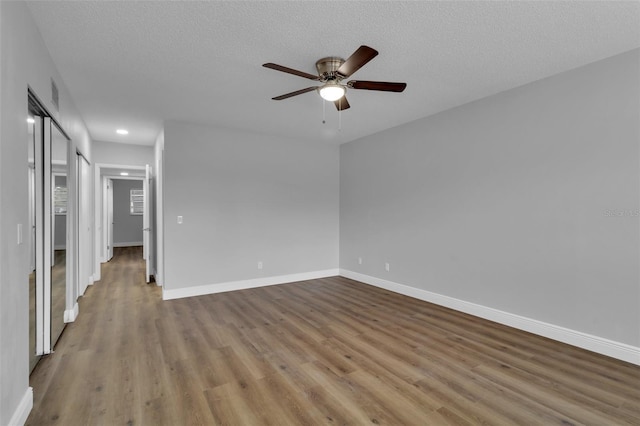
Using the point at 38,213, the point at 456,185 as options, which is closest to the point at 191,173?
the point at 38,213

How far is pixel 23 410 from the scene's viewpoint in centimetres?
182

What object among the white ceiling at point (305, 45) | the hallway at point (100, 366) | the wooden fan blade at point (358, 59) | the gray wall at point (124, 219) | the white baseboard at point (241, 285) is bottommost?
the hallway at point (100, 366)

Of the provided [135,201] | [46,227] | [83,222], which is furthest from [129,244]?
[46,227]

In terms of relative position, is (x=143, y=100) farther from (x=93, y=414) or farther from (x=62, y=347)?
(x=93, y=414)

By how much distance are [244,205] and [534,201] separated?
393 cm

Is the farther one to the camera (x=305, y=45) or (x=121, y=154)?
(x=121, y=154)

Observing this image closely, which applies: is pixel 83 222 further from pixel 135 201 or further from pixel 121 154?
pixel 135 201

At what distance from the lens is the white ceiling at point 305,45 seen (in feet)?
6.83

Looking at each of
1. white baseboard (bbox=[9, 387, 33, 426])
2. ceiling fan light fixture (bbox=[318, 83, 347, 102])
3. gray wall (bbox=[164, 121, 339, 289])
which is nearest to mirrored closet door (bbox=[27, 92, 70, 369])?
white baseboard (bbox=[9, 387, 33, 426])

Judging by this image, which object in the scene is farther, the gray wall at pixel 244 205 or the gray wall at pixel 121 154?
the gray wall at pixel 121 154

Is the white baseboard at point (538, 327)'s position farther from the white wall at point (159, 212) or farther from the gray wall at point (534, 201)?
the white wall at point (159, 212)

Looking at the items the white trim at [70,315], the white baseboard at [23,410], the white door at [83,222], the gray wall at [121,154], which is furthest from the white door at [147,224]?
the white baseboard at [23,410]

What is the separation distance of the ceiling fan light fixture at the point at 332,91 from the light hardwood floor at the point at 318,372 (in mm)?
2263

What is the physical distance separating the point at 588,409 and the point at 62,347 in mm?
4182
